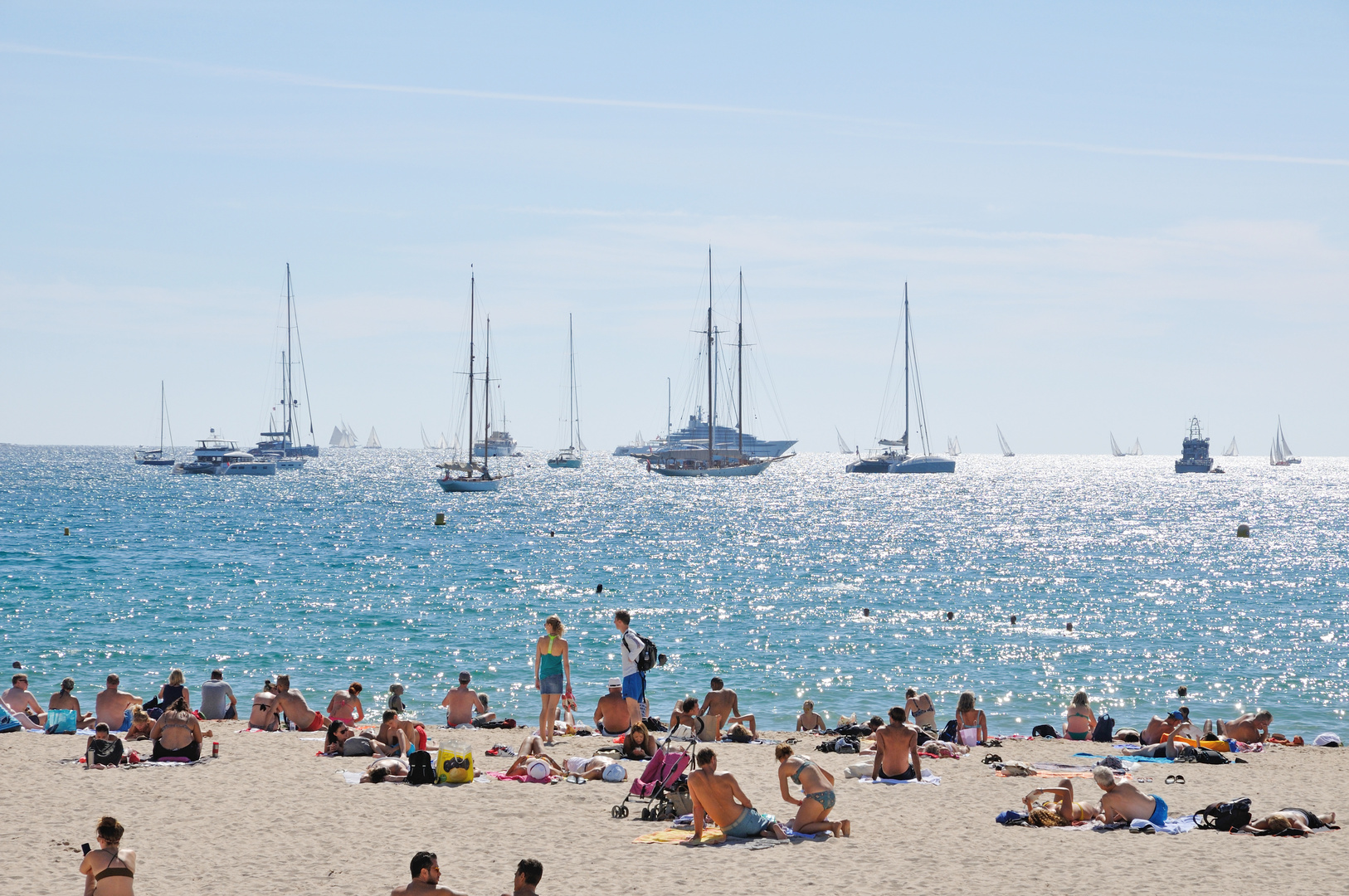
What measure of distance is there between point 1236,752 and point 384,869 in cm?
1422

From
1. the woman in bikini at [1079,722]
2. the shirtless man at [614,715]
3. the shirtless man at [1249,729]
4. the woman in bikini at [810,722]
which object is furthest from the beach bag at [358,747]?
the shirtless man at [1249,729]

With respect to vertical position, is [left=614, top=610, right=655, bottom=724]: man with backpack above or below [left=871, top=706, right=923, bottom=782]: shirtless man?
above

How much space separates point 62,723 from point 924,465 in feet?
548

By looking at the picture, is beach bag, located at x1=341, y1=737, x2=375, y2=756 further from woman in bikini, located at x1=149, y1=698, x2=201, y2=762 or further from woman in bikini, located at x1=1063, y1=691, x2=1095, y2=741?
woman in bikini, located at x1=1063, y1=691, x2=1095, y2=741

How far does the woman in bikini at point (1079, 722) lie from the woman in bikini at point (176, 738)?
46.8 feet

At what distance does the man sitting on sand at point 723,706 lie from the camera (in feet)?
63.0

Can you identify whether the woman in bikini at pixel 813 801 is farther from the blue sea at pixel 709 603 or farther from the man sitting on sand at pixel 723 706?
the blue sea at pixel 709 603

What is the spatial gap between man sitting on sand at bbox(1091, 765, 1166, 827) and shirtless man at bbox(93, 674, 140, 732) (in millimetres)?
14151

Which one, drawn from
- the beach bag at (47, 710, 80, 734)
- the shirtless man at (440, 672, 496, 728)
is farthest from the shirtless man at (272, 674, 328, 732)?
the beach bag at (47, 710, 80, 734)

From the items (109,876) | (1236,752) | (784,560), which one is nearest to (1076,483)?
(784,560)

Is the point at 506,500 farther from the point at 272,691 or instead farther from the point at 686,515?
the point at 272,691

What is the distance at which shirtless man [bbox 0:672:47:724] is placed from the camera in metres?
18.9

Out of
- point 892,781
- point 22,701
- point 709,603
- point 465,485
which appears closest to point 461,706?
point 22,701

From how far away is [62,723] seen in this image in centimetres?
1831
